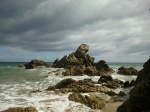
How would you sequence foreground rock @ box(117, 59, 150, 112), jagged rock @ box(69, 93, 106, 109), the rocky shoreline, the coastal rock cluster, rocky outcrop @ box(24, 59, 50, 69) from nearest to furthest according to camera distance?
foreground rock @ box(117, 59, 150, 112) → the rocky shoreline → jagged rock @ box(69, 93, 106, 109) → the coastal rock cluster → rocky outcrop @ box(24, 59, 50, 69)

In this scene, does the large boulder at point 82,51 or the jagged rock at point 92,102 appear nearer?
the jagged rock at point 92,102

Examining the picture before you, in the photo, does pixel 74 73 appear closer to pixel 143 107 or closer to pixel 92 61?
pixel 92 61

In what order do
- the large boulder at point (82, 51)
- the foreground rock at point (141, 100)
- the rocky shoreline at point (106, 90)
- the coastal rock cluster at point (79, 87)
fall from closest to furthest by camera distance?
the foreground rock at point (141, 100)
the rocky shoreline at point (106, 90)
the coastal rock cluster at point (79, 87)
the large boulder at point (82, 51)

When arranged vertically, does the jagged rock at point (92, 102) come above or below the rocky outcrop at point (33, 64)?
below

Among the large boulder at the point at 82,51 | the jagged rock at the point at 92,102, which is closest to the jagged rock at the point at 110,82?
the jagged rock at the point at 92,102

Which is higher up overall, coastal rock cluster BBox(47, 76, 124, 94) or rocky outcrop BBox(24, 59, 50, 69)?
rocky outcrop BBox(24, 59, 50, 69)

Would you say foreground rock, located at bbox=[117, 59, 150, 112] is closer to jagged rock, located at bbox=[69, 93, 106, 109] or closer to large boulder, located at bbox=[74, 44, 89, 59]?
jagged rock, located at bbox=[69, 93, 106, 109]

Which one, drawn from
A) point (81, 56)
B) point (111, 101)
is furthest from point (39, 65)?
point (111, 101)

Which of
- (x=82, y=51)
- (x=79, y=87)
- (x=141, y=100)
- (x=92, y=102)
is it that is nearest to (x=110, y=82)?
(x=79, y=87)

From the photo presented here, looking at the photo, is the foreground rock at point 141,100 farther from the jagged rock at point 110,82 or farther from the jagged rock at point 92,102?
the jagged rock at point 110,82

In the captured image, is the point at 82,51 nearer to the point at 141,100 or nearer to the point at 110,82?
the point at 110,82

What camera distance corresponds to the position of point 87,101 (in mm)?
15445

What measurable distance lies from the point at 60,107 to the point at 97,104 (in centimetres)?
267

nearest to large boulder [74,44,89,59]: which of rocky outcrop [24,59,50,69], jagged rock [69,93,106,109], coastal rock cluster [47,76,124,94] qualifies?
rocky outcrop [24,59,50,69]
